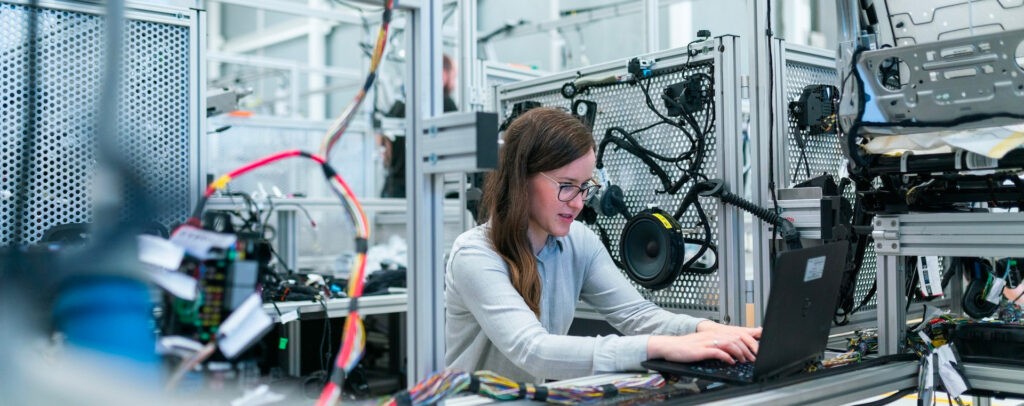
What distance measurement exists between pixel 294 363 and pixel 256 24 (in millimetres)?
7645

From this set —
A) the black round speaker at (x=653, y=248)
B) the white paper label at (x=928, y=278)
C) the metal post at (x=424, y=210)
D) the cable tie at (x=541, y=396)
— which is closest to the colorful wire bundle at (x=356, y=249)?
the metal post at (x=424, y=210)

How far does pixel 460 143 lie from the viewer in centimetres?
94

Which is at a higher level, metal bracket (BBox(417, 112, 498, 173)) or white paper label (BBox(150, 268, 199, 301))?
metal bracket (BBox(417, 112, 498, 173))

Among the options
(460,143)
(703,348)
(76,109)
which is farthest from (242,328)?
(76,109)

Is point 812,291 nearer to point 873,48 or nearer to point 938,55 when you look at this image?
point 938,55

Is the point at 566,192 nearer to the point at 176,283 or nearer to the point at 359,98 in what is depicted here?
the point at 359,98

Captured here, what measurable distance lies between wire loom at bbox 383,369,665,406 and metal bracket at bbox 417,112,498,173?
0.24 metres

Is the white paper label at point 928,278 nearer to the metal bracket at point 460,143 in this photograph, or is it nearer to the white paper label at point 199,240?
the metal bracket at point 460,143

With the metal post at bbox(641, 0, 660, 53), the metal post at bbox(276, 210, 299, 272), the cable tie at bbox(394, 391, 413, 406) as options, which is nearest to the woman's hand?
the cable tie at bbox(394, 391, 413, 406)

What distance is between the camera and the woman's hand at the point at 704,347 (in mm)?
1187

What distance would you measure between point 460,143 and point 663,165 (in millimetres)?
1032

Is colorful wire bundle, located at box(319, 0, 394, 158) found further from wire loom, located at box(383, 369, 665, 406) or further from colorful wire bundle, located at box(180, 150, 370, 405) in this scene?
wire loom, located at box(383, 369, 665, 406)

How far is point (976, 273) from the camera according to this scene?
6.35 ft

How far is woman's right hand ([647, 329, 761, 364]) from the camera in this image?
1.19 meters
